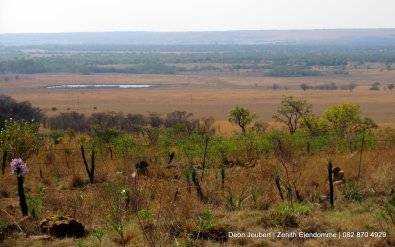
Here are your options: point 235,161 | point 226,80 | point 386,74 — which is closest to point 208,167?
point 235,161

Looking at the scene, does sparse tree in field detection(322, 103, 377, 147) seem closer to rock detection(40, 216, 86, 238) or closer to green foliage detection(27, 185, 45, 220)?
green foliage detection(27, 185, 45, 220)

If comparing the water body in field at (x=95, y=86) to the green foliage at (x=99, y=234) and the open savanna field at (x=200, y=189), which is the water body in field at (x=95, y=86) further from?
the green foliage at (x=99, y=234)

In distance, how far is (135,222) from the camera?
8727 millimetres

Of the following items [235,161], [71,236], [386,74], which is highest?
[71,236]

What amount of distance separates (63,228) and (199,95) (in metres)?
68.1

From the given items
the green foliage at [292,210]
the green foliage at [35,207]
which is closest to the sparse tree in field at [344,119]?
the green foliage at [292,210]

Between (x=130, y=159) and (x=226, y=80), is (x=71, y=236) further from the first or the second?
(x=226, y=80)

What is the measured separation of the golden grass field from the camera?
199 feet

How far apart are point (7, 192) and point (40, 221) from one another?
429 centimetres

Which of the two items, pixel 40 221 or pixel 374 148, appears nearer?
pixel 40 221

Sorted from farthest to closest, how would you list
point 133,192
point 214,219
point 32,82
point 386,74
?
point 386,74
point 32,82
point 133,192
point 214,219

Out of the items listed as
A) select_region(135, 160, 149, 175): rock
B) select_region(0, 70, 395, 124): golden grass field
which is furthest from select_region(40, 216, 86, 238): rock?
select_region(0, 70, 395, 124): golden grass field

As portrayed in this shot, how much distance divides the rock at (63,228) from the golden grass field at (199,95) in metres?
42.2

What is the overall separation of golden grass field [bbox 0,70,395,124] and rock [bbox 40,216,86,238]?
138 feet
